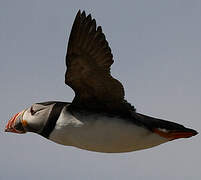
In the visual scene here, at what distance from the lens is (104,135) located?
858cm

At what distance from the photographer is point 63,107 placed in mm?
9000

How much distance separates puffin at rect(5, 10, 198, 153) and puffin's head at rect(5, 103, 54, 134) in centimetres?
9

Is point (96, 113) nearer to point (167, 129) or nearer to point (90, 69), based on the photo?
point (90, 69)

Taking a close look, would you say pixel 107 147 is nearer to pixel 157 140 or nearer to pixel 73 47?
pixel 157 140

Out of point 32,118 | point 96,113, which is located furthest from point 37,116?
point 96,113

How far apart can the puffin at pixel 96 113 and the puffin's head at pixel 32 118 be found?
0.29 feet

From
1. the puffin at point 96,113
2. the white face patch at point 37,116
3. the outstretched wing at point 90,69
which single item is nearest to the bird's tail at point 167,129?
the puffin at point 96,113

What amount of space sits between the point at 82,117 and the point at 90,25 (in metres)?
1.30

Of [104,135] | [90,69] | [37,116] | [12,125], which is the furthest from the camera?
[12,125]

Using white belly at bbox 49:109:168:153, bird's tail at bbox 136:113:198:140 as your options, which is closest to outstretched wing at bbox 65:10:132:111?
white belly at bbox 49:109:168:153

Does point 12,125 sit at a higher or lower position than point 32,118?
lower

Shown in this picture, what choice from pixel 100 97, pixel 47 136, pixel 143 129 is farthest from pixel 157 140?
A: pixel 47 136

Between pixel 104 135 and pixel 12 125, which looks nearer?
pixel 104 135

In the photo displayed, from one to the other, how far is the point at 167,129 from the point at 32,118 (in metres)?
2.03
